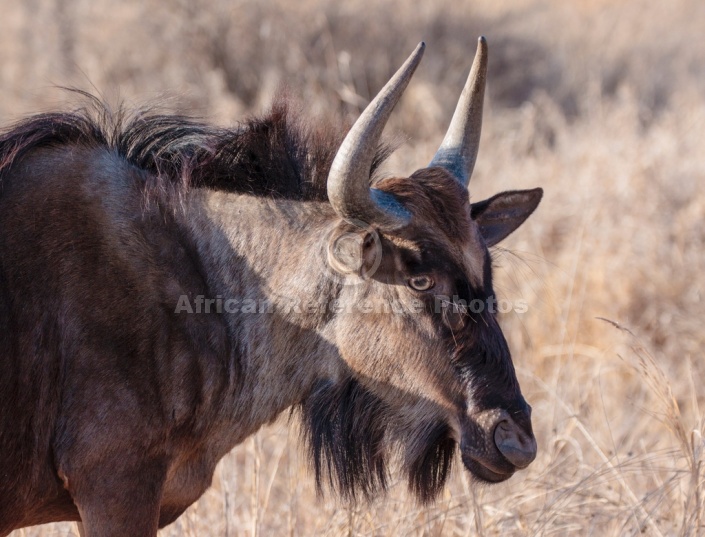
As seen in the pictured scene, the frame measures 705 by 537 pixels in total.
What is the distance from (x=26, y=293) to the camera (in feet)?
9.55

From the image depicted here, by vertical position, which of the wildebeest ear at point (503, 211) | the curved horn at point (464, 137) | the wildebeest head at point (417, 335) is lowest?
the wildebeest head at point (417, 335)

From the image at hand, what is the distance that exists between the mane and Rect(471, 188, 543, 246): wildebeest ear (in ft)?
1.61

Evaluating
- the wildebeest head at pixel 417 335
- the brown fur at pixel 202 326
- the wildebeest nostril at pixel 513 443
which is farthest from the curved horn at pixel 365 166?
the wildebeest nostril at pixel 513 443

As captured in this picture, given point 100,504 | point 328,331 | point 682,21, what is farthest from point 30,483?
point 682,21

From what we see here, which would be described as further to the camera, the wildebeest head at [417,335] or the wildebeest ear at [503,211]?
the wildebeest ear at [503,211]

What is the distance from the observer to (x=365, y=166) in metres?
2.95

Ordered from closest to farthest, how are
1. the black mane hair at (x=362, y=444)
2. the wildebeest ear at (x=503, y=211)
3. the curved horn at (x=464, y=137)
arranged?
the black mane hair at (x=362, y=444) < the curved horn at (x=464, y=137) < the wildebeest ear at (x=503, y=211)

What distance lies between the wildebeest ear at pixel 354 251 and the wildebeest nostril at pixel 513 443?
0.71 metres

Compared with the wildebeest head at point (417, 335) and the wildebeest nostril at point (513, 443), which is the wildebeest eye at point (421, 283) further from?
the wildebeest nostril at point (513, 443)

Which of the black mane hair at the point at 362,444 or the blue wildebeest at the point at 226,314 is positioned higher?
the blue wildebeest at the point at 226,314

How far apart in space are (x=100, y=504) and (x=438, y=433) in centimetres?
121

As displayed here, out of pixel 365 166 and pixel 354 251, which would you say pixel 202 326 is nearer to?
pixel 354 251

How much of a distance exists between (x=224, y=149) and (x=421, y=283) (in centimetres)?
92

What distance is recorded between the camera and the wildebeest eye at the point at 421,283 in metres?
3.15
